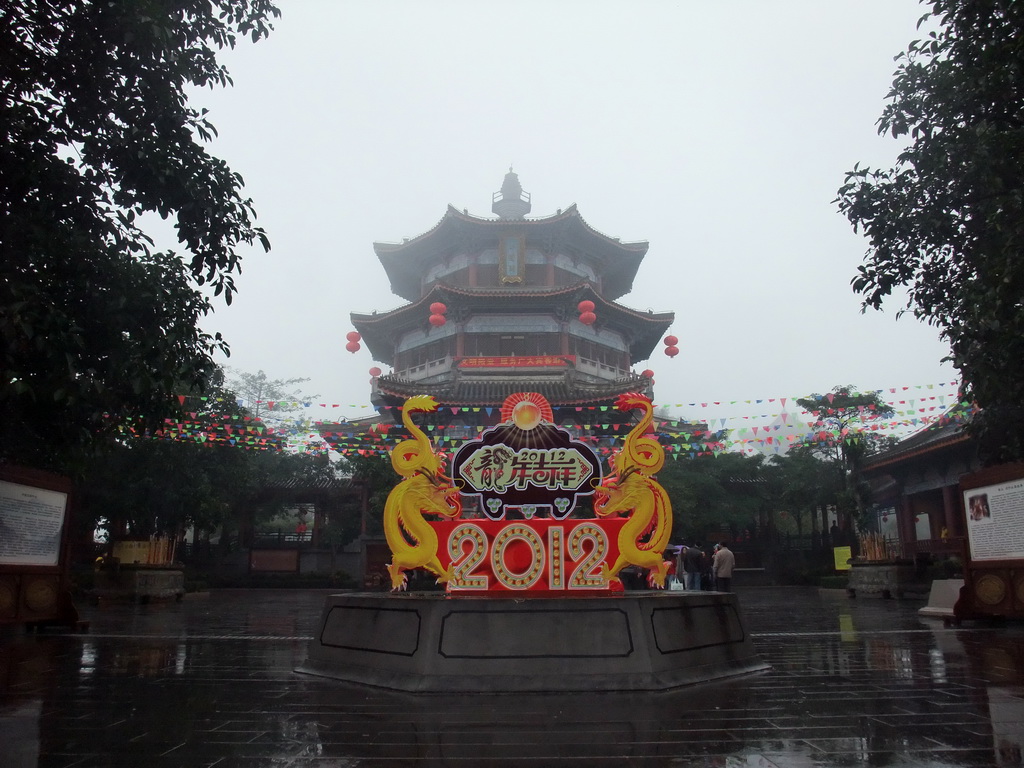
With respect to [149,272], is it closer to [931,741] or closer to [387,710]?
[387,710]

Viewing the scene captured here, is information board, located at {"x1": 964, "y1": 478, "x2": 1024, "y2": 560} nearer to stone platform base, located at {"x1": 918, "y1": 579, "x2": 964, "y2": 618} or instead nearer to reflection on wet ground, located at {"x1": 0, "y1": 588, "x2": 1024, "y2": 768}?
stone platform base, located at {"x1": 918, "y1": 579, "x2": 964, "y2": 618}

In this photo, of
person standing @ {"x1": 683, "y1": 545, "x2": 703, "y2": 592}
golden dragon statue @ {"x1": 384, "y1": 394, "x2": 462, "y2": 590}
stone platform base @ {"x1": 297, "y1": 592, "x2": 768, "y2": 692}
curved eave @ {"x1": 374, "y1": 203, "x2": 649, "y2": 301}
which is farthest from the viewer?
curved eave @ {"x1": 374, "y1": 203, "x2": 649, "y2": 301}

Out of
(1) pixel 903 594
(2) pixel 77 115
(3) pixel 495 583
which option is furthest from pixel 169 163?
(1) pixel 903 594

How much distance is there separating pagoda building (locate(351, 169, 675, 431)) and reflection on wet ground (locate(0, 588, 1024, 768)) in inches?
811

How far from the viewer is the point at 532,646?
6902 mm

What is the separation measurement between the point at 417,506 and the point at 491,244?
2762 cm

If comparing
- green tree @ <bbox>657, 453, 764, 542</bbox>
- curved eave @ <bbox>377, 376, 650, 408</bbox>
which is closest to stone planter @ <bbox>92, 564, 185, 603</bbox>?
curved eave @ <bbox>377, 376, 650, 408</bbox>

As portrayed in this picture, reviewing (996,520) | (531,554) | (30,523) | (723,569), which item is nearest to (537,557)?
(531,554)

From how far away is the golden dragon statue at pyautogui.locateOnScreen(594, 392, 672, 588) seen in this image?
833cm

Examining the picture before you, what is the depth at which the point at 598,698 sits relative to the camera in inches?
251

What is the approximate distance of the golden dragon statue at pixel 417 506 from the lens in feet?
28.0

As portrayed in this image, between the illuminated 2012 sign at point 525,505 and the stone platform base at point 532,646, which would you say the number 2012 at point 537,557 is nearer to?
the illuminated 2012 sign at point 525,505

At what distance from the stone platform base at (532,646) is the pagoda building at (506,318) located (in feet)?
68.9

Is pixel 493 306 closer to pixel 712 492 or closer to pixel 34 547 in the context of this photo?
pixel 712 492
